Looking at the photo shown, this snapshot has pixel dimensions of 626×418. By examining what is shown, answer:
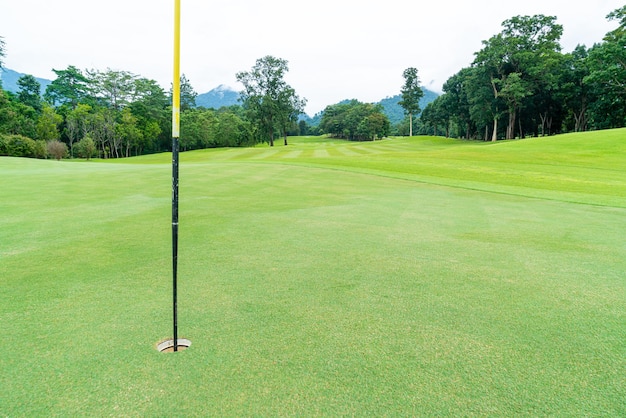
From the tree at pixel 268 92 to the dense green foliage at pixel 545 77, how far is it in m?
27.7

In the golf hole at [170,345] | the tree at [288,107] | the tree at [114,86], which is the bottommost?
the golf hole at [170,345]

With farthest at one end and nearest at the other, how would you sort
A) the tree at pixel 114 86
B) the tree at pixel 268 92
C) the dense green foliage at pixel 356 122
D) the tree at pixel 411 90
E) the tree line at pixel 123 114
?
the dense green foliage at pixel 356 122, the tree at pixel 411 90, the tree at pixel 114 86, the tree at pixel 268 92, the tree line at pixel 123 114

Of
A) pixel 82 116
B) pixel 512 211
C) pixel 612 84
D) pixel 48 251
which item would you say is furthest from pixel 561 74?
pixel 82 116

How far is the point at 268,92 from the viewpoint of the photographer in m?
53.9

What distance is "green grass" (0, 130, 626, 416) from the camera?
6.53 feet

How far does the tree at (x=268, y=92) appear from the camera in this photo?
52.6 m

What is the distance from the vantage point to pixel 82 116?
160 ft

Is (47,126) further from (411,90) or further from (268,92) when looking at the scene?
(411,90)

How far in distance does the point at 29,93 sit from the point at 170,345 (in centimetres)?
7364

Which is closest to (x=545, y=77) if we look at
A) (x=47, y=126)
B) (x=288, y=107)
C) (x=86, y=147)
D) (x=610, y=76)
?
(x=610, y=76)

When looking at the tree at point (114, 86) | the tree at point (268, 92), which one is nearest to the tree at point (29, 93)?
the tree at point (114, 86)

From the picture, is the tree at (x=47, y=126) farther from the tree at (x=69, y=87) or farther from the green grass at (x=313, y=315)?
the green grass at (x=313, y=315)

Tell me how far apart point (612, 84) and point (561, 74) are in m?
7.82

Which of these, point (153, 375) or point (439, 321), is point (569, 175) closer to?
point (439, 321)
